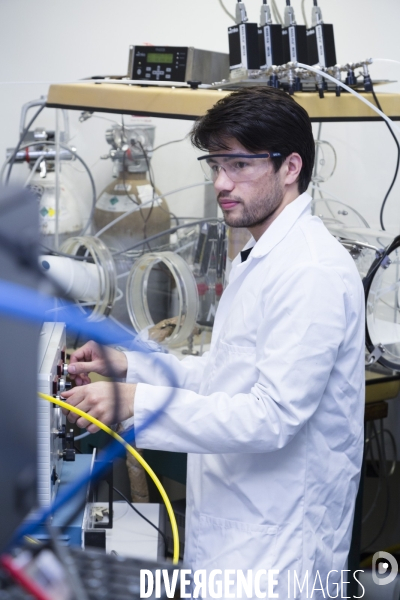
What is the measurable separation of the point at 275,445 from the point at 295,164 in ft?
1.79

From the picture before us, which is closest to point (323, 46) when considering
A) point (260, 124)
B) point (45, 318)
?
point (260, 124)

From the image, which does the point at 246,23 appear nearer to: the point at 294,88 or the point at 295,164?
the point at 294,88

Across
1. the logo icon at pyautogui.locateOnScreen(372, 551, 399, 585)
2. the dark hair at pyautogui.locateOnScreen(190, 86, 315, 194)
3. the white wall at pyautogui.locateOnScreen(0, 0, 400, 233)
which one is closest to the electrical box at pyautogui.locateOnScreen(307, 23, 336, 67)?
the white wall at pyautogui.locateOnScreen(0, 0, 400, 233)

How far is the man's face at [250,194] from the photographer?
1.34m

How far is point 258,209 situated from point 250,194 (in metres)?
0.03

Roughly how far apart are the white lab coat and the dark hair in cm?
11

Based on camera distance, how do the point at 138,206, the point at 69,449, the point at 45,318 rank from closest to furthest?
the point at 45,318 → the point at 69,449 → the point at 138,206

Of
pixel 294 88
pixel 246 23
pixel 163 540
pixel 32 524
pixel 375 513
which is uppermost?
pixel 246 23

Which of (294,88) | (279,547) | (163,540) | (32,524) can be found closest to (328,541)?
(279,547)

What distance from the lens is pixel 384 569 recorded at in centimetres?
218

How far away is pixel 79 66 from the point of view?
9.60 feet

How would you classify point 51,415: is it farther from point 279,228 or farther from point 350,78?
point 350,78

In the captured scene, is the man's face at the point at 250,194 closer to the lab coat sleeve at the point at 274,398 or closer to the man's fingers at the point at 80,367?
the lab coat sleeve at the point at 274,398

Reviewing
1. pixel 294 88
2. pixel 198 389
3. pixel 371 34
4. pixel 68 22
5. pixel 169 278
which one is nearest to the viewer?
pixel 198 389
